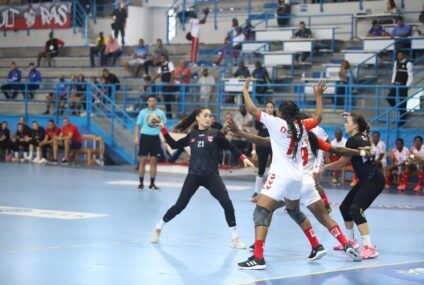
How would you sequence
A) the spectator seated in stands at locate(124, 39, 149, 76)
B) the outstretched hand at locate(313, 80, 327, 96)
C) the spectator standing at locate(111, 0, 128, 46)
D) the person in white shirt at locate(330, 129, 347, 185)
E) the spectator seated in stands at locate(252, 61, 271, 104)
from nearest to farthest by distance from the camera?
1. the outstretched hand at locate(313, 80, 327, 96)
2. the person in white shirt at locate(330, 129, 347, 185)
3. the spectator seated in stands at locate(252, 61, 271, 104)
4. the spectator seated in stands at locate(124, 39, 149, 76)
5. the spectator standing at locate(111, 0, 128, 46)

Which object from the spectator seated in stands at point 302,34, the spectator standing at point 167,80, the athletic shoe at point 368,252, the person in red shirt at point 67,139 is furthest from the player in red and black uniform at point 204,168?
the spectator seated in stands at point 302,34

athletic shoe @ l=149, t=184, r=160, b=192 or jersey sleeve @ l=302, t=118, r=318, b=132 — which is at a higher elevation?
jersey sleeve @ l=302, t=118, r=318, b=132

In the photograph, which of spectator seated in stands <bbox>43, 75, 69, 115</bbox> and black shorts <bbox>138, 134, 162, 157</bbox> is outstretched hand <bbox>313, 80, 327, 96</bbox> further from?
spectator seated in stands <bbox>43, 75, 69, 115</bbox>

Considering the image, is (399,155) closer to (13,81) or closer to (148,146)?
(148,146)

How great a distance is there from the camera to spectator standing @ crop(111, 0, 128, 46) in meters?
36.2

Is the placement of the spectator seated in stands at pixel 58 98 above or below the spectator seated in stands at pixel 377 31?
below

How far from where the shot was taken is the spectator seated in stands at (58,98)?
31825mm

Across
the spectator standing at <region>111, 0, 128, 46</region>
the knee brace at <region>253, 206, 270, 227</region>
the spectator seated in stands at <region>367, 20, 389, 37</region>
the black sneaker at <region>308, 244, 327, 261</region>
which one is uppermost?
the spectator standing at <region>111, 0, 128, 46</region>

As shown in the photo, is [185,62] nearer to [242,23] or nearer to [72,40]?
[242,23]

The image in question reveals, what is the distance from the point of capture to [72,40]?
39562 millimetres

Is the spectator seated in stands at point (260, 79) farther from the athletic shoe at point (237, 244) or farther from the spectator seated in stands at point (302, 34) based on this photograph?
the athletic shoe at point (237, 244)

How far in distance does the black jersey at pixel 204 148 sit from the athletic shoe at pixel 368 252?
221 cm

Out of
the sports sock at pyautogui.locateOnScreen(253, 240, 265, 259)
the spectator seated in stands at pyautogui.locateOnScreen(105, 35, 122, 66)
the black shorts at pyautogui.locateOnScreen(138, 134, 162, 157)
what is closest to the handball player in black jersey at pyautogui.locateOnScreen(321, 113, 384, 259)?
the sports sock at pyautogui.locateOnScreen(253, 240, 265, 259)

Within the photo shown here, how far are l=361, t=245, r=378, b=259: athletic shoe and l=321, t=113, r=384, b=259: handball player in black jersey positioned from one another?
0.06 meters
